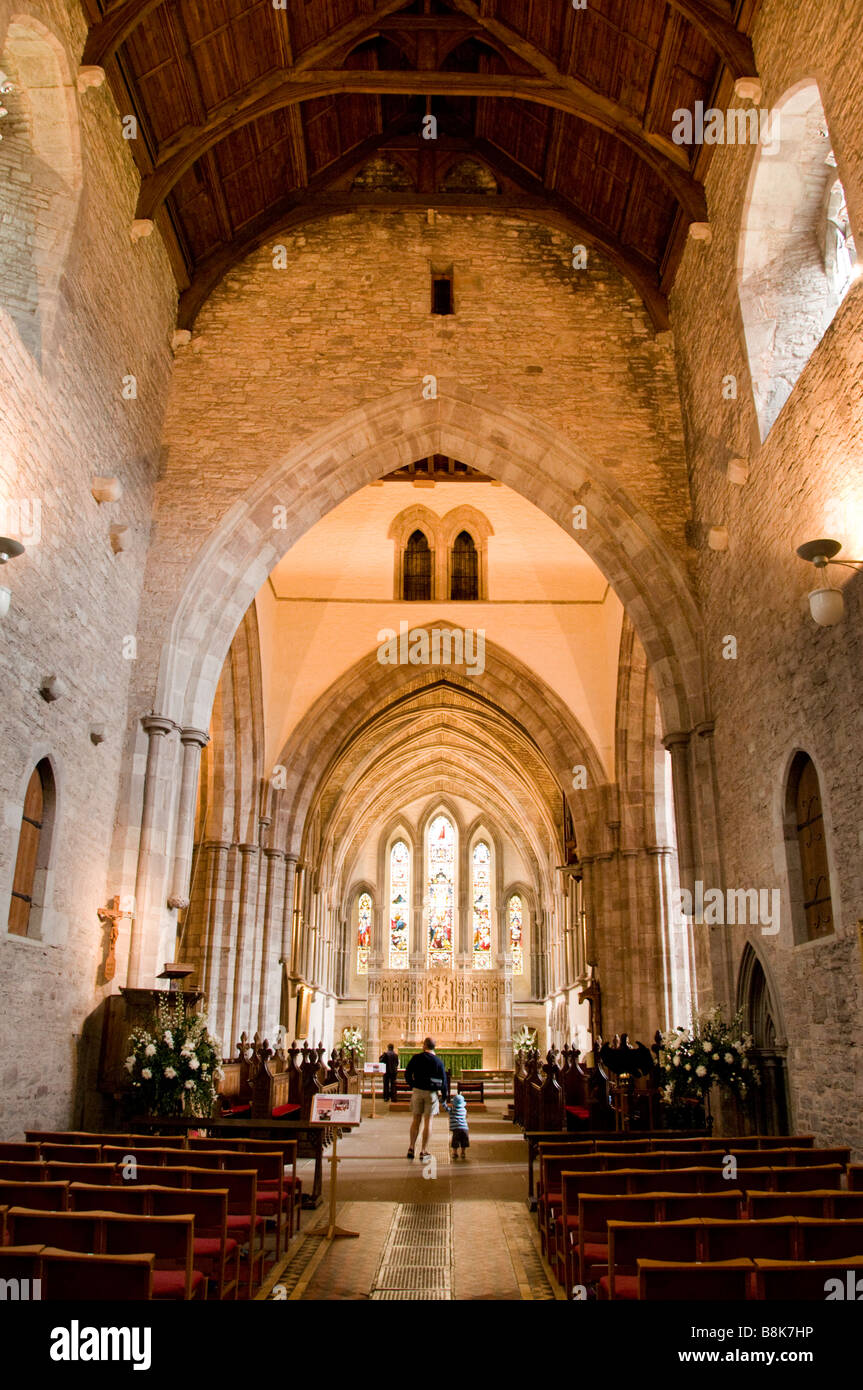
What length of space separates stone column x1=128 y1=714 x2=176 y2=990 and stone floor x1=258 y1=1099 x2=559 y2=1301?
288cm

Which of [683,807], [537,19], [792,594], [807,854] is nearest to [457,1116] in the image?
[683,807]

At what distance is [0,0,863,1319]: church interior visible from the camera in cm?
641

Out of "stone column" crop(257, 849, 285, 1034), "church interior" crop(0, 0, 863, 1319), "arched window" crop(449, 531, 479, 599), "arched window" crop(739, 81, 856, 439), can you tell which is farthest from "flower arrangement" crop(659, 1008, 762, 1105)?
"arched window" crop(449, 531, 479, 599)

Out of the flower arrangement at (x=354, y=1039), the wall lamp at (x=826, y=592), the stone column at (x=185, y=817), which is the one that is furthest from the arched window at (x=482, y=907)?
the wall lamp at (x=826, y=592)

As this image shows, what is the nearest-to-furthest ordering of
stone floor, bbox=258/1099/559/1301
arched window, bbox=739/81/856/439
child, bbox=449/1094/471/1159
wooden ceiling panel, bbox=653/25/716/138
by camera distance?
stone floor, bbox=258/1099/559/1301 → arched window, bbox=739/81/856/439 → wooden ceiling panel, bbox=653/25/716/138 → child, bbox=449/1094/471/1159

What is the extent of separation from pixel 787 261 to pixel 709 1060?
7.36m

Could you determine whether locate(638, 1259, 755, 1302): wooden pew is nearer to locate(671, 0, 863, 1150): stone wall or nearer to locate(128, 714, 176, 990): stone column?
locate(671, 0, 863, 1150): stone wall

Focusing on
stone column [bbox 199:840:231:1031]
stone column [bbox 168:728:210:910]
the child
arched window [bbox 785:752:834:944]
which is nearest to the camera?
arched window [bbox 785:752:834:944]

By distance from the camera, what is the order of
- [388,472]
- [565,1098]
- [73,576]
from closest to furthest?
[73,576] < [388,472] < [565,1098]

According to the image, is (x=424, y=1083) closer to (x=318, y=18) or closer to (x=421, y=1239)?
(x=421, y=1239)

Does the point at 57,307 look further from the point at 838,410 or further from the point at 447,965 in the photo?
the point at 447,965

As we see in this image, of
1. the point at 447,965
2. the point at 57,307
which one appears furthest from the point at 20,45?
the point at 447,965

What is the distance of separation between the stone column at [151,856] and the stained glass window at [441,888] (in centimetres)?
2424

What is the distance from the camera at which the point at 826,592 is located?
276 inches
